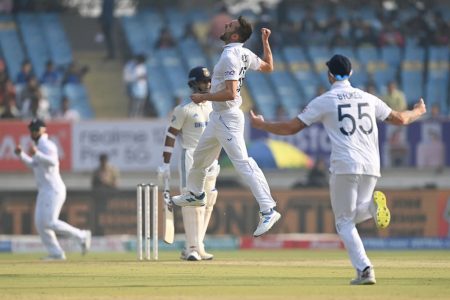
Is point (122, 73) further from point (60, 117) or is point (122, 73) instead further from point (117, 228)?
point (117, 228)

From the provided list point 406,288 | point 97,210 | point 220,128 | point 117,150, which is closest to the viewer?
point 406,288

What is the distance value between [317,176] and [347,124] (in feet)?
46.8

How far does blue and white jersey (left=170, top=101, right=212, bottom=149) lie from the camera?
660 inches

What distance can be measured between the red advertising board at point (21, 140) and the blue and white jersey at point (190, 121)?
11816 millimetres

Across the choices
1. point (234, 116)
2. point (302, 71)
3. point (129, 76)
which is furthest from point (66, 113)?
point (234, 116)

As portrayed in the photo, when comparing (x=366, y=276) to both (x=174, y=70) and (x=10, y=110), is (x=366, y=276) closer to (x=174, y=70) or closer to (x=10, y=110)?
(x=10, y=110)

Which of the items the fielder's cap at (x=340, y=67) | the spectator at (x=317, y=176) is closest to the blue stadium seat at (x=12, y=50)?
the spectator at (x=317, y=176)

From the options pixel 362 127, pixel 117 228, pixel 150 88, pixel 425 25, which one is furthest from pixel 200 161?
pixel 425 25

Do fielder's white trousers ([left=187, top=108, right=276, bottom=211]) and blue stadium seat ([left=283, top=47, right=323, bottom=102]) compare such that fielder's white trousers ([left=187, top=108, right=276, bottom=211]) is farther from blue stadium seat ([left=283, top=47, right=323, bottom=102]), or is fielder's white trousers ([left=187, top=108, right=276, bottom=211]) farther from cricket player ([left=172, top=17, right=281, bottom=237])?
blue stadium seat ([left=283, top=47, right=323, bottom=102])

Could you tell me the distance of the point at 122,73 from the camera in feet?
110

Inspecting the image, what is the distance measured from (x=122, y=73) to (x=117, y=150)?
493cm

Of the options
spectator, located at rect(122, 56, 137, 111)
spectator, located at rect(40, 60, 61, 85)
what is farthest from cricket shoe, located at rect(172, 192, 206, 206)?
spectator, located at rect(40, 60, 61, 85)

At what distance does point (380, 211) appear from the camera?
1257 cm

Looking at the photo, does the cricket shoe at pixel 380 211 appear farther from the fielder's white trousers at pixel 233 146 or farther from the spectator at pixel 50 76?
the spectator at pixel 50 76
